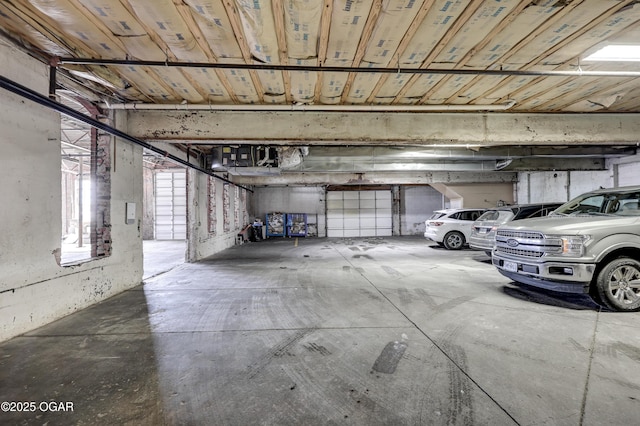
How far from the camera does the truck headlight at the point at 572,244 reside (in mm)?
3805

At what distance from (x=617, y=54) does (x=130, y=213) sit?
769 cm

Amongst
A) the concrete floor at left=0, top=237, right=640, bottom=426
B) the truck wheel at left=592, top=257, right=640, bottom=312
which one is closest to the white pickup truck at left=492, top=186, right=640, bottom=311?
the truck wheel at left=592, top=257, right=640, bottom=312

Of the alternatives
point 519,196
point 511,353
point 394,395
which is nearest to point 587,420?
point 511,353

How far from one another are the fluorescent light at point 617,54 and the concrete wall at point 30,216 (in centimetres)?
681

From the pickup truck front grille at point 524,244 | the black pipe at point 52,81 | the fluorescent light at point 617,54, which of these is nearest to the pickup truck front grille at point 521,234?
the pickup truck front grille at point 524,244

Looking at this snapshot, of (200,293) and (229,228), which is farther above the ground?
(229,228)

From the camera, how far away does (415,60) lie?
3584 mm

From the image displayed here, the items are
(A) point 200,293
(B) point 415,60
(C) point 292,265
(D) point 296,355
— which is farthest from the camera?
(C) point 292,265

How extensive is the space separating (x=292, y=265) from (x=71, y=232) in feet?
51.6

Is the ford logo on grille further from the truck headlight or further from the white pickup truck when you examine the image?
the truck headlight

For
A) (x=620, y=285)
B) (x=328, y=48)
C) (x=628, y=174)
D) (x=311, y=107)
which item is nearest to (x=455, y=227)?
(x=628, y=174)

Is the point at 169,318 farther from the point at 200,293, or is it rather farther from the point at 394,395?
the point at 394,395

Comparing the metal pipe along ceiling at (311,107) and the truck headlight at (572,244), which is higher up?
the metal pipe along ceiling at (311,107)

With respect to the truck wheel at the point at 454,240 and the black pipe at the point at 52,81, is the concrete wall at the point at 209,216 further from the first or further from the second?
the truck wheel at the point at 454,240
